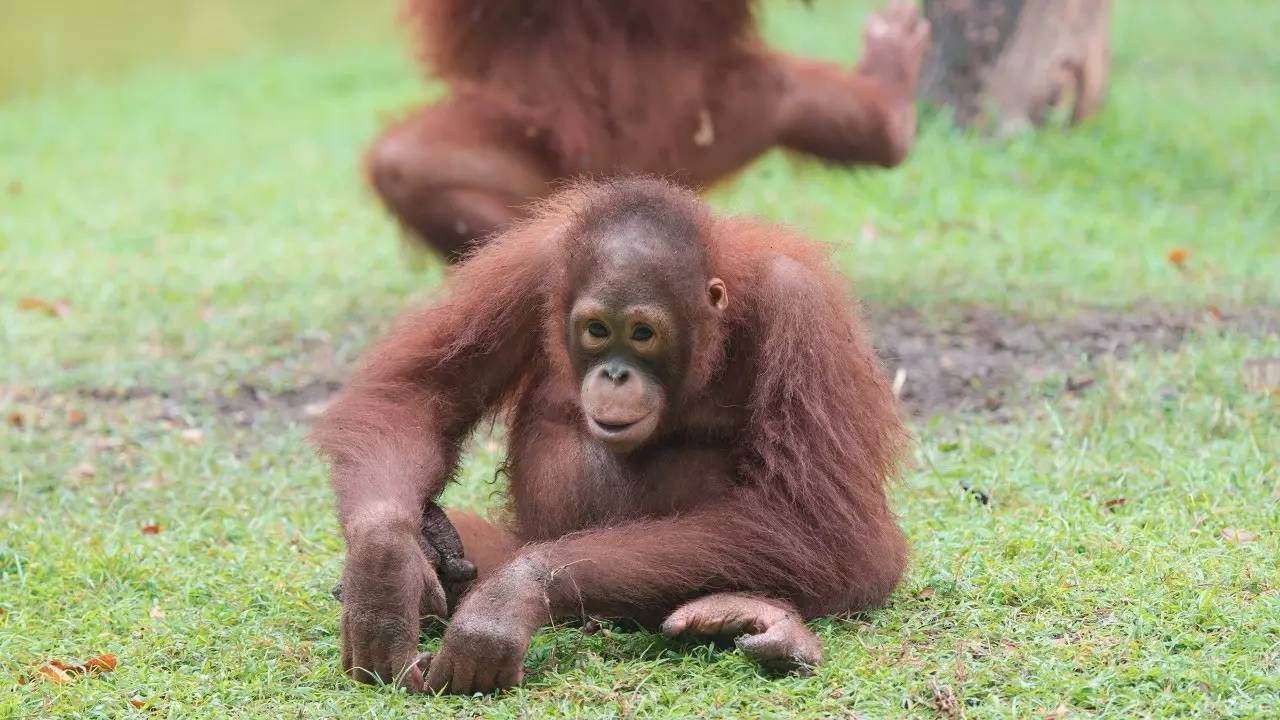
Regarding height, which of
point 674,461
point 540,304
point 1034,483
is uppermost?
point 540,304

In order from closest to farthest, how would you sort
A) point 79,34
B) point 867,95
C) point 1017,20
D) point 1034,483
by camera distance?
point 1034,483, point 867,95, point 1017,20, point 79,34

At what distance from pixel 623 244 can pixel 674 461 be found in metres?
0.51

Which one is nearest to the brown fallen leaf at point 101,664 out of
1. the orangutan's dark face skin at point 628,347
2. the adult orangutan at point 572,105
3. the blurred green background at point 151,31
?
the orangutan's dark face skin at point 628,347

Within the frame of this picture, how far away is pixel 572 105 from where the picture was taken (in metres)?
5.46

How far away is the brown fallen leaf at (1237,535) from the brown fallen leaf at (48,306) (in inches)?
177

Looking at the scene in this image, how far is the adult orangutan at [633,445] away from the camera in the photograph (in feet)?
9.69

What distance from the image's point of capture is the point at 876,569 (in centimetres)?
320

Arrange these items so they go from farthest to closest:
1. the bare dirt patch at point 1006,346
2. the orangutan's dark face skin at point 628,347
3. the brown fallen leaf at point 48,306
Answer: the brown fallen leaf at point 48,306, the bare dirt patch at point 1006,346, the orangutan's dark face skin at point 628,347

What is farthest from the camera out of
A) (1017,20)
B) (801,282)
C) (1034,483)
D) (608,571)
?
(1017,20)

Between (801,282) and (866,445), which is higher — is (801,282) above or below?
above

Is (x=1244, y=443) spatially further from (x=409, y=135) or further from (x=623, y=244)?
(x=409, y=135)

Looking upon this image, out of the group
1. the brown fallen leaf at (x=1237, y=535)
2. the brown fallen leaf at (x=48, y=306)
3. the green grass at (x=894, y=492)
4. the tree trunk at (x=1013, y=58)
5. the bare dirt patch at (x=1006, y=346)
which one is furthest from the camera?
the tree trunk at (x=1013, y=58)

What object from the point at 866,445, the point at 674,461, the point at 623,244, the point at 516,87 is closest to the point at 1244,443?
the point at 866,445

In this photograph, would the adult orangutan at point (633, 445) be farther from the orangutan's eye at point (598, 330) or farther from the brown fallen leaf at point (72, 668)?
the brown fallen leaf at point (72, 668)
